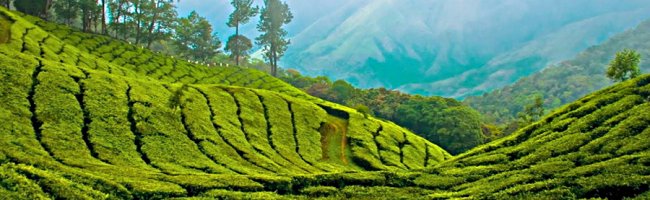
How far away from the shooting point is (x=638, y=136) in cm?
2944

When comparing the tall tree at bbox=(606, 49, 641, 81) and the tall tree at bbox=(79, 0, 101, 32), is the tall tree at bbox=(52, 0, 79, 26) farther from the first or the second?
the tall tree at bbox=(606, 49, 641, 81)

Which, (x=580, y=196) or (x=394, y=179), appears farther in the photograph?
(x=394, y=179)

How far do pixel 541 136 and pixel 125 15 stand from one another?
340ft

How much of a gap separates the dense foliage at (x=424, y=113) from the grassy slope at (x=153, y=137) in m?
33.4

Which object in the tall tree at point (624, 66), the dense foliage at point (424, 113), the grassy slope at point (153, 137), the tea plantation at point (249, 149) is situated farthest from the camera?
the dense foliage at point (424, 113)

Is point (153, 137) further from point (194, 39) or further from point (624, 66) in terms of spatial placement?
point (194, 39)

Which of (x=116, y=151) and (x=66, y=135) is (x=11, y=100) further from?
(x=116, y=151)

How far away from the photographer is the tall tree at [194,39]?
131 metres

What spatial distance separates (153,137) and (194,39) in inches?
3856

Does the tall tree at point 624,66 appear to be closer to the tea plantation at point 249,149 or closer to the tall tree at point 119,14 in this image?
→ the tea plantation at point 249,149

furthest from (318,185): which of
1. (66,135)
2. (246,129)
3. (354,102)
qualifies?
(354,102)

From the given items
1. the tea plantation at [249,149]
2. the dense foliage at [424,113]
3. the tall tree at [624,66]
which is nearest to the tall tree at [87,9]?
the tea plantation at [249,149]

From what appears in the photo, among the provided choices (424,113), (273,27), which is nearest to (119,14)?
(273,27)

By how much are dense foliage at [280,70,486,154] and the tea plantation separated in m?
38.7
